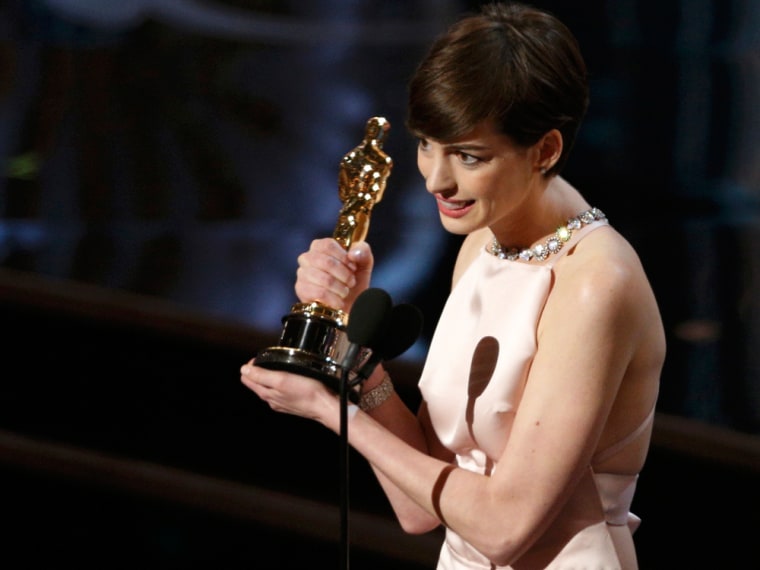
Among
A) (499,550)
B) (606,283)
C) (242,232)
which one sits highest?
(606,283)

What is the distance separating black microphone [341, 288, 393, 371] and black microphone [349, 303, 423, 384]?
2 centimetres

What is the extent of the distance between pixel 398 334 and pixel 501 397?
242 millimetres

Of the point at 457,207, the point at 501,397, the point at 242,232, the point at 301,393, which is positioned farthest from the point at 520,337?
the point at 242,232

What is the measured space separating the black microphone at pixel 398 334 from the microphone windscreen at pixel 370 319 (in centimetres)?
2

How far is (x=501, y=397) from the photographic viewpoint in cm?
145

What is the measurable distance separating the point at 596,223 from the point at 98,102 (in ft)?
10.7

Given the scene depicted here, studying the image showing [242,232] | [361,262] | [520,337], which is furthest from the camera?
[242,232]

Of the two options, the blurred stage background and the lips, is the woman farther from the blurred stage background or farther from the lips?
the blurred stage background

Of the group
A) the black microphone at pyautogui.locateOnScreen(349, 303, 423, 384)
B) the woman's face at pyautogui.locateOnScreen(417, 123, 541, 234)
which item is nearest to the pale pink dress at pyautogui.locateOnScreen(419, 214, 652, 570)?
the woman's face at pyautogui.locateOnScreen(417, 123, 541, 234)

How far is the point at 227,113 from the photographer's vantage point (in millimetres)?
4504

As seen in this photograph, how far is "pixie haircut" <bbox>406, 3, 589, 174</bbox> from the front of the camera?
1342mm

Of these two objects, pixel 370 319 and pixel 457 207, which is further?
pixel 457 207

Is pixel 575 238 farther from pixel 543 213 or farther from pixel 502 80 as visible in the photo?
pixel 502 80

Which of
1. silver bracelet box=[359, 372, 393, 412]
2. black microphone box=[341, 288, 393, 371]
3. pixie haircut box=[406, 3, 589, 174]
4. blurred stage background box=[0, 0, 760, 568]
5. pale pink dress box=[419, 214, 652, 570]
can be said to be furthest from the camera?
blurred stage background box=[0, 0, 760, 568]
